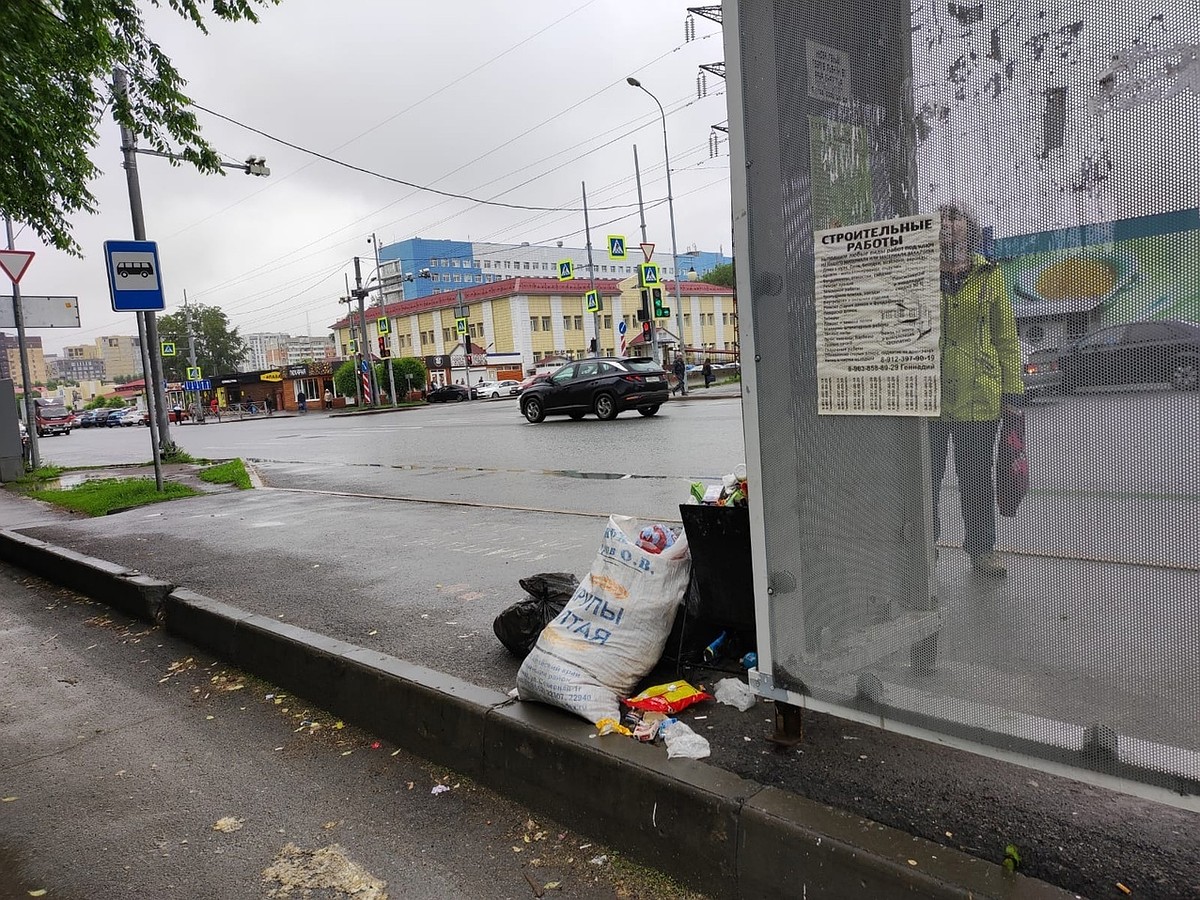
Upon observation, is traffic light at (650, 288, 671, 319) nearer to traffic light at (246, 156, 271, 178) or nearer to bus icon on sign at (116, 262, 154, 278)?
traffic light at (246, 156, 271, 178)

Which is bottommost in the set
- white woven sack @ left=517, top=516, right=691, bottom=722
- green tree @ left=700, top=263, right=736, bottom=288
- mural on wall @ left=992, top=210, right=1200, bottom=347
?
white woven sack @ left=517, top=516, right=691, bottom=722

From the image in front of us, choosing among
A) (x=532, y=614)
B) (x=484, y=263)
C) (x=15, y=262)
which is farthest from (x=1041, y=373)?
(x=484, y=263)

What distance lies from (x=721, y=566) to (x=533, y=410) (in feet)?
63.6

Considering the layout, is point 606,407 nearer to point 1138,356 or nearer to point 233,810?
point 233,810

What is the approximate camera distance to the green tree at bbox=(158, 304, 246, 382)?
359 ft

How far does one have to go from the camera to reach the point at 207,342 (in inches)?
4358

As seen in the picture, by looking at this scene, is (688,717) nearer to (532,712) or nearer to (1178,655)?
(532,712)

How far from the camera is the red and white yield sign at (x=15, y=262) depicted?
532 inches

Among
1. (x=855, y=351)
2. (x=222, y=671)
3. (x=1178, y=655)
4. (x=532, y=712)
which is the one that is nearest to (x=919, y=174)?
(x=855, y=351)

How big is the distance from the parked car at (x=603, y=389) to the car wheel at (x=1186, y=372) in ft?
62.0

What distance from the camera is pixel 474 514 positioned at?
8414mm

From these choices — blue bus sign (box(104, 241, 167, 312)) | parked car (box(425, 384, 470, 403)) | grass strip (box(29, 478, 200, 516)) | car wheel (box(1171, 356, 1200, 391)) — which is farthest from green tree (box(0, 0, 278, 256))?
parked car (box(425, 384, 470, 403))

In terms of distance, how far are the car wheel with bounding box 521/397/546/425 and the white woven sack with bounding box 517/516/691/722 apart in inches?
743

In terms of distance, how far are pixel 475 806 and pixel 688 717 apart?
85 centimetres
